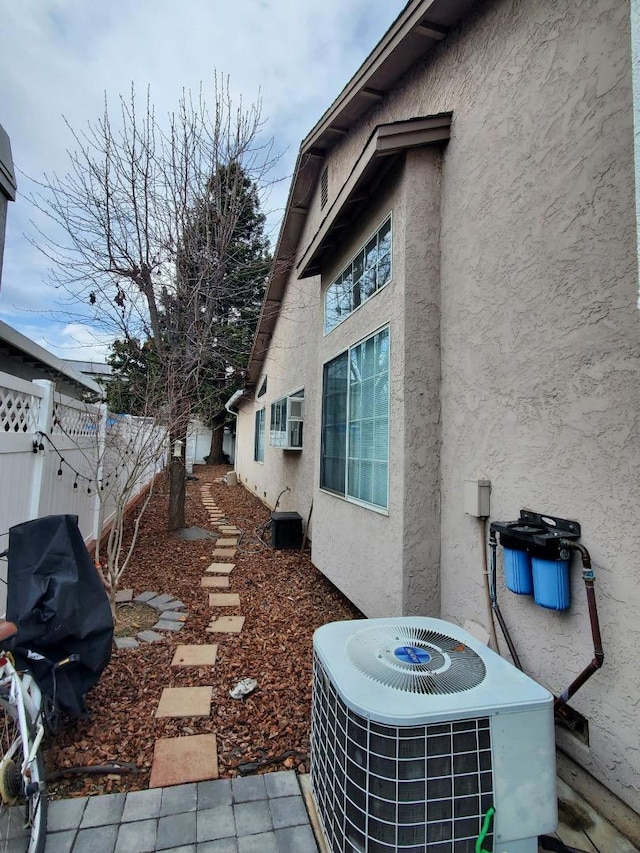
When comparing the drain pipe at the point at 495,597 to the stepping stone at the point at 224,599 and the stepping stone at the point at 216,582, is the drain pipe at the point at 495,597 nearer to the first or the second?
the stepping stone at the point at 224,599

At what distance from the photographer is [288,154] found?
796 centimetres

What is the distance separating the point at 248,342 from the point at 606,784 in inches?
491

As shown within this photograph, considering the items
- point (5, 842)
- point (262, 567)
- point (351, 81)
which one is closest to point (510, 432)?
point (5, 842)

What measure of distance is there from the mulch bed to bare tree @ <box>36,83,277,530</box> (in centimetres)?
260

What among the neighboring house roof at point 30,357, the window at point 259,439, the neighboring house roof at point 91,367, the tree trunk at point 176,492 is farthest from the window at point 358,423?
the window at point 259,439

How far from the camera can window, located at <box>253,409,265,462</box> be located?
1349 cm

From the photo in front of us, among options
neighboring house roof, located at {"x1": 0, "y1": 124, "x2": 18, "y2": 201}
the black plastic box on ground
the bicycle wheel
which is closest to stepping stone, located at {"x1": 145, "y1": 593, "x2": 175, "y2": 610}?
the black plastic box on ground

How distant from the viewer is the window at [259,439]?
531 inches

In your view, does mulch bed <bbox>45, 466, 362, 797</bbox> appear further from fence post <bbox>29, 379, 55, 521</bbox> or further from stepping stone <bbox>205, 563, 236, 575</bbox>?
fence post <bbox>29, 379, 55, 521</bbox>

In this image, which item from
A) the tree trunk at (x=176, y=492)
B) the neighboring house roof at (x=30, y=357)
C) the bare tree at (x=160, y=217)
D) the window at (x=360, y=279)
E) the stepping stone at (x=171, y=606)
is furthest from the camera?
the tree trunk at (x=176, y=492)

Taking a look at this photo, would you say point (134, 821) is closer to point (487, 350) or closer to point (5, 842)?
point (5, 842)

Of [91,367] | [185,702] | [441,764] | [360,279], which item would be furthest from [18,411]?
[91,367]

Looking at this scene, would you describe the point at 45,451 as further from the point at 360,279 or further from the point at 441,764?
the point at 441,764

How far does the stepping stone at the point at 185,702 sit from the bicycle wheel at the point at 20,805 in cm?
106
